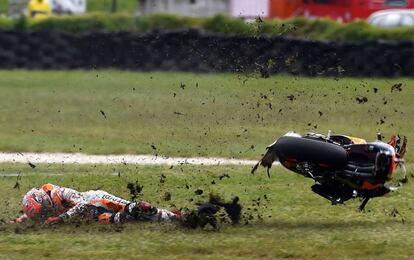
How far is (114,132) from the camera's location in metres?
18.2

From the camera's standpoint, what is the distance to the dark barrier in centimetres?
2338

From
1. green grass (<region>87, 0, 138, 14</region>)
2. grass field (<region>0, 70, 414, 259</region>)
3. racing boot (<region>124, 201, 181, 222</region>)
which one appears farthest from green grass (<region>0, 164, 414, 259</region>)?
green grass (<region>87, 0, 138, 14</region>)

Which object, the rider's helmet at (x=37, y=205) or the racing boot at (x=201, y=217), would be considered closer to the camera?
the racing boot at (x=201, y=217)

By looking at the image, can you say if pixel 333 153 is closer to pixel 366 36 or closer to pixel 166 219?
pixel 166 219

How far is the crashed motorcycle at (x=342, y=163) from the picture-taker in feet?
28.2

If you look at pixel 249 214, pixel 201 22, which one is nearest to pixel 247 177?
pixel 249 214

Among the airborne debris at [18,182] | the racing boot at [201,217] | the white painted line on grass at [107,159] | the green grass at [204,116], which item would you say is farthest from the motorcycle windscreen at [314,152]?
the white painted line on grass at [107,159]

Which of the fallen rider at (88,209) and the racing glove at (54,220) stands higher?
the fallen rider at (88,209)

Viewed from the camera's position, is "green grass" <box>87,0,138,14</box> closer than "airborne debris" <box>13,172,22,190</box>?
No

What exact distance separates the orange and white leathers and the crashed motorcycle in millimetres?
1228

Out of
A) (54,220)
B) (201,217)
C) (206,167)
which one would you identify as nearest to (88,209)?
(54,220)

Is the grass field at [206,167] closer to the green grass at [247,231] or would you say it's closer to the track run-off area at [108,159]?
the green grass at [247,231]

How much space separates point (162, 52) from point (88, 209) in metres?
18.5

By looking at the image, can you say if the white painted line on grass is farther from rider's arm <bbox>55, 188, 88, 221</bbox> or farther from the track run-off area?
rider's arm <bbox>55, 188, 88, 221</bbox>
